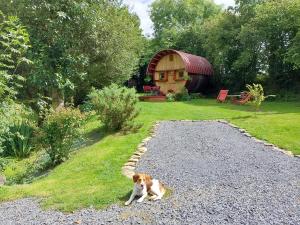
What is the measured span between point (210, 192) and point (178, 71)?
2102 centimetres

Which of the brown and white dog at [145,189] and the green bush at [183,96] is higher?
the green bush at [183,96]

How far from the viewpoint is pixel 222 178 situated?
21.6 feet

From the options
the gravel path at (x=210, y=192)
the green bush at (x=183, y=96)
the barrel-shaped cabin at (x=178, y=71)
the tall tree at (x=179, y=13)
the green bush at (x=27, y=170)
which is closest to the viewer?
the gravel path at (x=210, y=192)

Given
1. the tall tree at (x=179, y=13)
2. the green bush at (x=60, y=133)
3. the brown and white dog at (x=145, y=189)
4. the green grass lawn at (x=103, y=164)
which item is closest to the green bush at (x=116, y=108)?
the green grass lawn at (x=103, y=164)

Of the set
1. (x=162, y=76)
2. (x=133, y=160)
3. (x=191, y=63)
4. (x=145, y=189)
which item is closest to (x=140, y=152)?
(x=133, y=160)

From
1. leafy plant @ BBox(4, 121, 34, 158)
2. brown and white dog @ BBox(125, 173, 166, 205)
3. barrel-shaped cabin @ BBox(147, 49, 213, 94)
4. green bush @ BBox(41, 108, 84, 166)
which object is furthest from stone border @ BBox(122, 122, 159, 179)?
barrel-shaped cabin @ BBox(147, 49, 213, 94)

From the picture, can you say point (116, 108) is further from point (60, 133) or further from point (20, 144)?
point (20, 144)

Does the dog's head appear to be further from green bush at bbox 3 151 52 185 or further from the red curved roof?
the red curved roof

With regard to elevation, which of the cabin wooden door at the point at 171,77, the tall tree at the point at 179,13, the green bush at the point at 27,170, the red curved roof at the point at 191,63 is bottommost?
the green bush at the point at 27,170

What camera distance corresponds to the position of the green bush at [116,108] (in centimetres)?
1133

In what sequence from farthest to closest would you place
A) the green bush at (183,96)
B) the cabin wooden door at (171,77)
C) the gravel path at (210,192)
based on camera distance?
1. the cabin wooden door at (171,77)
2. the green bush at (183,96)
3. the gravel path at (210,192)

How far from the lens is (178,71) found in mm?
26359

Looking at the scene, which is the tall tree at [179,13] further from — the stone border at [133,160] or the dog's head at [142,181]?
the dog's head at [142,181]

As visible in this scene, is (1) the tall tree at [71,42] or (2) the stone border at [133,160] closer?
(2) the stone border at [133,160]
